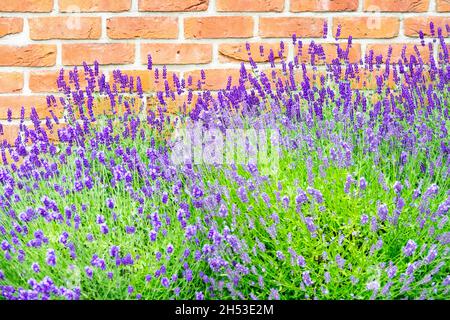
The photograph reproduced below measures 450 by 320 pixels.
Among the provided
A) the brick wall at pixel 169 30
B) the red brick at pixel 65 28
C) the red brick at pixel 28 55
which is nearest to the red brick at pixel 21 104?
the brick wall at pixel 169 30

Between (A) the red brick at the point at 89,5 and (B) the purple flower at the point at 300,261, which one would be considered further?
(A) the red brick at the point at 89,5

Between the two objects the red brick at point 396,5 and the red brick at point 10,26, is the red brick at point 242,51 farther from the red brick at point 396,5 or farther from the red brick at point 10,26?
the red brick at point 10,26

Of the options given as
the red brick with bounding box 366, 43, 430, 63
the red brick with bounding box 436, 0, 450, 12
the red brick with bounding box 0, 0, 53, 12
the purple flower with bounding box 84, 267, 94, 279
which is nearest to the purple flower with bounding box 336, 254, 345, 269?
the purple flower with bounding box 84, 267, 94, 279

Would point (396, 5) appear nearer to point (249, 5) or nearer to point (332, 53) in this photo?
point (332, 53)

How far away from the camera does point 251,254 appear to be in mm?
2076

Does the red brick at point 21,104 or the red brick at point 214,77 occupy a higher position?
the red brick at point 214,77

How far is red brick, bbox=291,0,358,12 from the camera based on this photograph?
10.9 feet

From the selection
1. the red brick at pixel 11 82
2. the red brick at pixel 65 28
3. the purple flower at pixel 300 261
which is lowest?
the purple flower at pixel 300 261

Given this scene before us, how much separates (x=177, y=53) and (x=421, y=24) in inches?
50.1

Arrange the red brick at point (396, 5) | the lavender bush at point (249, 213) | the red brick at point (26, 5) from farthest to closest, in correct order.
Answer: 1. the red brick at point (396, 5)
2. the red brick at point (26, 5)
3. the lavender bush at point (249, 213)

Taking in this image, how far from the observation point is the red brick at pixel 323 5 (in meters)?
3.32

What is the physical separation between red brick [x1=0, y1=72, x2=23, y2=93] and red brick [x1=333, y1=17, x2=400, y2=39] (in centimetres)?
163

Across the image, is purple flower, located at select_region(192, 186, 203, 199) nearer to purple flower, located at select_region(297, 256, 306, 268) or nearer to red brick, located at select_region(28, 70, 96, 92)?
purple flower, located at select_region(297, 256, 306, 268)
